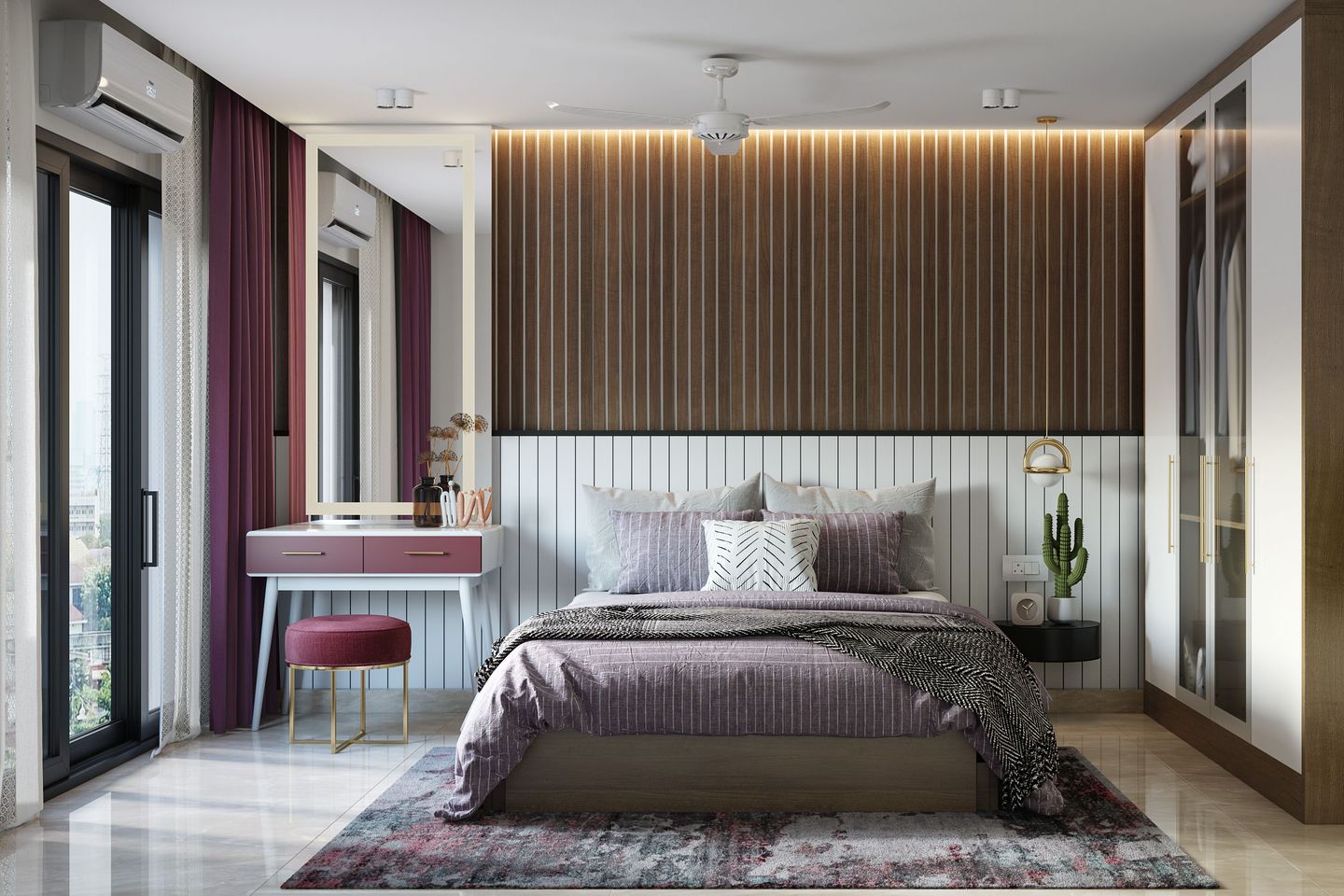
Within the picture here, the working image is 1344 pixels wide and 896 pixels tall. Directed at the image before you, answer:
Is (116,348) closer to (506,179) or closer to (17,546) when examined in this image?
(17,546)

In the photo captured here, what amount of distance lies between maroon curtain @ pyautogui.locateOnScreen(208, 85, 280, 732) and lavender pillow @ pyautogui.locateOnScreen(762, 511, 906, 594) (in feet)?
7.43

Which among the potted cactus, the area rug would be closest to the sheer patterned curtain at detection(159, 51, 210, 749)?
the area rug

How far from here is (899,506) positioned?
498cm

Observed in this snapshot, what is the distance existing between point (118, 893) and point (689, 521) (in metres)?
2.49

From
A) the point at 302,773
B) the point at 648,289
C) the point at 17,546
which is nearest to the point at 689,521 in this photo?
the point at 648,289

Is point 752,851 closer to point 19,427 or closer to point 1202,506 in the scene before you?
point 1202,506

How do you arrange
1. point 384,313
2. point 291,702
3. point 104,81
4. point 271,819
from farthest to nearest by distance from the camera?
point 384,313, point 291,702, point 104,81, point 271,819

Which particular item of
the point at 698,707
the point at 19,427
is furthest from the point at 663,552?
the point at 19,427

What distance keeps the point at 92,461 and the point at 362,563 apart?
1.05m

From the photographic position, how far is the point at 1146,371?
5027mm

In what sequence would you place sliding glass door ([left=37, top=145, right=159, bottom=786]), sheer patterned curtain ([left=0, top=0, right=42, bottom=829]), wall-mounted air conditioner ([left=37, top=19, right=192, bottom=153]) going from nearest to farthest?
sheer patterned curtain ([left=0, top=0, right=42, bottom=829]) < wall-mounted air conditioner ([left=37, top=19, right=192, bottom=153]) < sliding glass door ([left=37, top=145, right=159, bottom=786])

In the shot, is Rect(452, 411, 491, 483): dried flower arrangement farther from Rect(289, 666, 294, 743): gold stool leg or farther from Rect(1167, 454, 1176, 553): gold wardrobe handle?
Rect(1167, 454, 1176, 553): gold wardrobe handle

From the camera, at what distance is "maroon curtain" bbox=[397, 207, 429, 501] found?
509 centimetres

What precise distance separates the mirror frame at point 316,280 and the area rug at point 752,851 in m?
1.77
